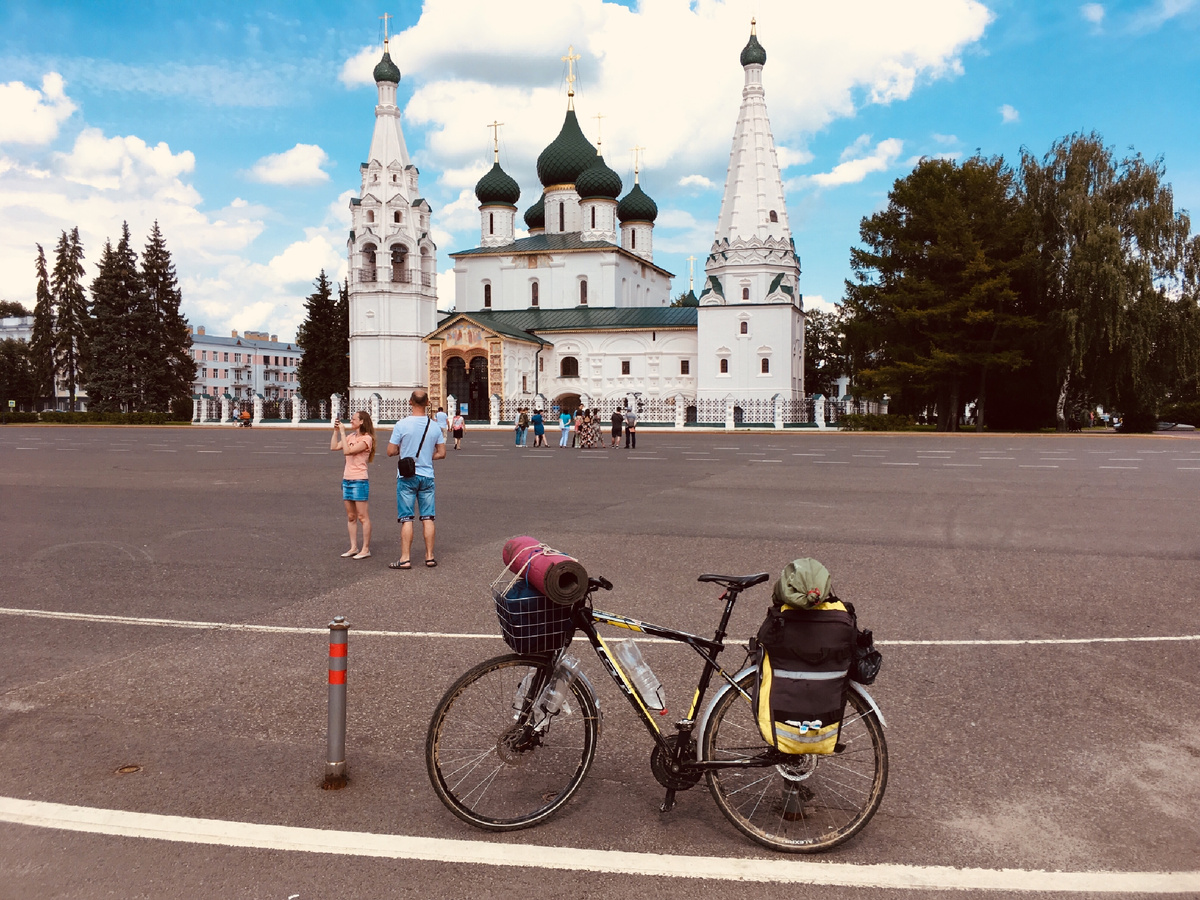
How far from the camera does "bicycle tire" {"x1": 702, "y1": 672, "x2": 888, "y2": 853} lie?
3641 mm

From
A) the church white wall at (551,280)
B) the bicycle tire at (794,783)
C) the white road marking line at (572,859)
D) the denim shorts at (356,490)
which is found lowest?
the white road marking line at (572,859)

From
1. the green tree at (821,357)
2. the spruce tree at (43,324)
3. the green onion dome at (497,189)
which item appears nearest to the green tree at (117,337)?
the spruce tree at (43,324)

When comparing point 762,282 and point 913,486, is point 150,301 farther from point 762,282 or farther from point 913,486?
point 913,486

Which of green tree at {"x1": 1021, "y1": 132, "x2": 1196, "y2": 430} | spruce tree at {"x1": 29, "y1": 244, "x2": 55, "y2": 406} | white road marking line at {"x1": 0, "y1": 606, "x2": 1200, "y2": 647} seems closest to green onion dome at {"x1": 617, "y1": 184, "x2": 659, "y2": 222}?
green tree at {"x1": 1021, "y1": 132, "x2": 1196, "y2": 430}

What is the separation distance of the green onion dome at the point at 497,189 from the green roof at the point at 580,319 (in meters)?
9.46

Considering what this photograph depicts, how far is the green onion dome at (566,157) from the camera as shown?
226ft

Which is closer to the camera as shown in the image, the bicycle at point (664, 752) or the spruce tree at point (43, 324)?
the bicycle at point (664, 752)

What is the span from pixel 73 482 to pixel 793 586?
18.1 m

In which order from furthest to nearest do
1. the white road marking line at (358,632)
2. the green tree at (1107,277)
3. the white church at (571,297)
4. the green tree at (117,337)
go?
1. the green tree at (117,337)
2. the white church at (571,297)
3. the green tree at (1107,277)
4. the white road marking line at (358,632)

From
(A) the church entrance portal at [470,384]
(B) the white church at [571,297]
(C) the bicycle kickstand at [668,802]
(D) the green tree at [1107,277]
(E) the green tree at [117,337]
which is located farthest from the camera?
(E) the green tree at [117,337]

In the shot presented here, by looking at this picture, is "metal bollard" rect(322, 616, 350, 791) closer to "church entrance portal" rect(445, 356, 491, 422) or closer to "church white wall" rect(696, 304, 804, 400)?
"church white wall" rect(696, 304, 804, 400)

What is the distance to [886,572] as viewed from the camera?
8867 millimetres

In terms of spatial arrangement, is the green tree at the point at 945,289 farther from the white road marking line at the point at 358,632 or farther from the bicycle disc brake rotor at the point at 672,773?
the bicycle disc brake rotor at the point at 672,773

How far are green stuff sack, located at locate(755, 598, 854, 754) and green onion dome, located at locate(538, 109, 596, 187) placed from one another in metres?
68.7
